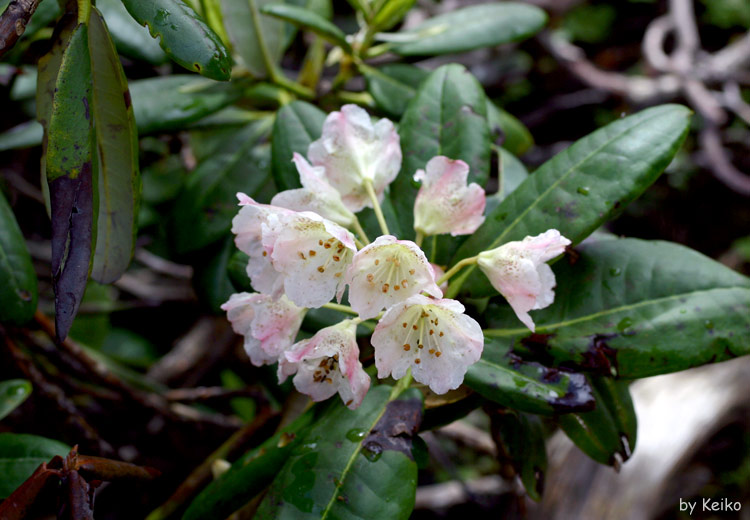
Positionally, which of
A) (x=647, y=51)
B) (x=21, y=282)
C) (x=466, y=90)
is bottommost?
(x=647, y=51)

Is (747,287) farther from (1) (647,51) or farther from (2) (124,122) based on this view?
(1) (647,51)

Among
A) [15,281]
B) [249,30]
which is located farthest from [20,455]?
[249,30]

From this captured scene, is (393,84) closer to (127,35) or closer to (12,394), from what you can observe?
(127,35)

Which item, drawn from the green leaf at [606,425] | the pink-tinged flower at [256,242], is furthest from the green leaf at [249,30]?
the green leaf at [606,425]

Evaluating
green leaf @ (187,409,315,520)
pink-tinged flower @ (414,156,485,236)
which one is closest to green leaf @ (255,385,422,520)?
green leaf @ (187,409,315,520)

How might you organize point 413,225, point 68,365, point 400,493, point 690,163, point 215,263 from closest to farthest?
point 400,493 < point 413,225 < point 215,263 < point 68,365 < point 690,163

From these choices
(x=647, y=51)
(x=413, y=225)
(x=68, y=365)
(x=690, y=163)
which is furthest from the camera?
(x=690, y=163)

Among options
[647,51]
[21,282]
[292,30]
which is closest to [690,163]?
[647,51]
